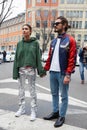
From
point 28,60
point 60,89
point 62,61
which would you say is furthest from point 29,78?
point 62,61

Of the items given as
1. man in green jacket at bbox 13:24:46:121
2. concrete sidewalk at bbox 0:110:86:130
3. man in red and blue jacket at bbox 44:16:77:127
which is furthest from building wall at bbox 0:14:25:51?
man in red and blue jacket at bbox 44:16:77:127

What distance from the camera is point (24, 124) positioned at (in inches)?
218

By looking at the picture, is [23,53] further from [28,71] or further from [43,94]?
[43,94]

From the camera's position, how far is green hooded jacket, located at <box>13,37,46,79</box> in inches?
225

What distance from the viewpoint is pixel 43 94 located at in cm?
873

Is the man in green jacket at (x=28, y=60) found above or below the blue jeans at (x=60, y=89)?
above

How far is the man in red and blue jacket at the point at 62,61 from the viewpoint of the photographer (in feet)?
17.3

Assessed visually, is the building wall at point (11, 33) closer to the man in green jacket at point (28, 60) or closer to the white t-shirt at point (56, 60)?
the man in green jacket at point (28, 60)

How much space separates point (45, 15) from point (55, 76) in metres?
61.5

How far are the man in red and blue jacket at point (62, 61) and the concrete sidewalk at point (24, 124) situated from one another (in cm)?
16

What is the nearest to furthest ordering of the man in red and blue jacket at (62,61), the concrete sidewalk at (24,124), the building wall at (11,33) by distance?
1. the man in red and blue jacket at (62,61)
2. the concrete sidewalk at (24,124)
3. the building wall at (11,33)

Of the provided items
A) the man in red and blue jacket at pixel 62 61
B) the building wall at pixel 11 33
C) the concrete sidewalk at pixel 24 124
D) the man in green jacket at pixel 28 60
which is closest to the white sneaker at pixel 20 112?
the concrete sidewalk at pixel 24 124

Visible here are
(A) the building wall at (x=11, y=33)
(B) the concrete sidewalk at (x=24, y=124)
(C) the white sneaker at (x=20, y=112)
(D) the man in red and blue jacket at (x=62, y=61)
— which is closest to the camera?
(D) the man in red and blue jacket at (x=62, y=61)

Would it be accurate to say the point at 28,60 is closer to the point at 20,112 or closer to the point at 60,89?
the point at 60,89
